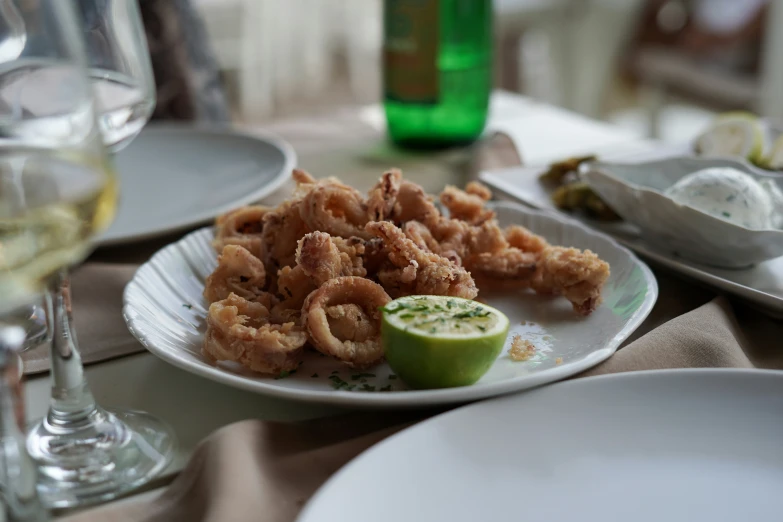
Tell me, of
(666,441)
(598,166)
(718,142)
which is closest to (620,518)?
(666,441)

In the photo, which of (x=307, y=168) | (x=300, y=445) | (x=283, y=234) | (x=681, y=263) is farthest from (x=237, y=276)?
(x=307, y=168)

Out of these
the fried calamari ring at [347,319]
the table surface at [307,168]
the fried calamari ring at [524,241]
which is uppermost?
the fried calamari ring at [347,319]

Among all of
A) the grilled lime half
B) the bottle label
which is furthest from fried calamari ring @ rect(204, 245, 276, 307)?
the bottle label

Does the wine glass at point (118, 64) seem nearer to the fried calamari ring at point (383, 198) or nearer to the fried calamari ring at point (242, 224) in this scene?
the fried calamari ring at point (242, 224)

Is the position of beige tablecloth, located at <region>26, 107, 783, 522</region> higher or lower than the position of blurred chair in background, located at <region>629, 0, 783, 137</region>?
higher

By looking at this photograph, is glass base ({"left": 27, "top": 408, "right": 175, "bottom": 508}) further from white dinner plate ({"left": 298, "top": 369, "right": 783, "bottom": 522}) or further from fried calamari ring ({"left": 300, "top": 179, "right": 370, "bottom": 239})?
fried calamari ring ({"left": 300, "top": 179, "right": 370, "bottom": 239})

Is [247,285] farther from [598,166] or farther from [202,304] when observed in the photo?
[598,166]

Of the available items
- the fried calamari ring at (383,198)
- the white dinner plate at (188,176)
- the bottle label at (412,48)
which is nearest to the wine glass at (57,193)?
the fried calamari ring at (383,198)
